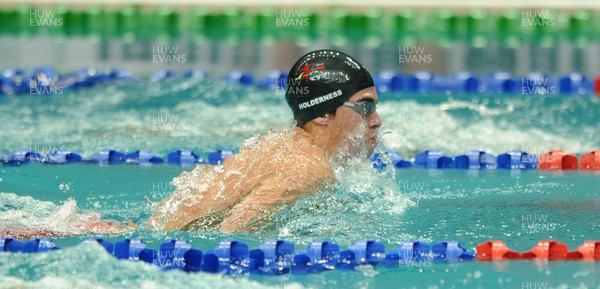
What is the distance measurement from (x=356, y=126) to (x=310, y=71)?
0.97 feet

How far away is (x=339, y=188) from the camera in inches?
Answer: 159

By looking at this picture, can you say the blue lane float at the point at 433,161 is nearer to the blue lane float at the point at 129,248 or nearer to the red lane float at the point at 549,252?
the red lane float at the point at 549,252

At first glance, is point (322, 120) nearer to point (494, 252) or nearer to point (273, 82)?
point (494, 252)

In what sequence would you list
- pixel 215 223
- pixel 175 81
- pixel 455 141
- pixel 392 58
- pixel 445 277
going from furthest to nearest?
pixel 392 58 < pixel 175 81 < pixel 455 141 < pixel 215 223 < pixel 445 277

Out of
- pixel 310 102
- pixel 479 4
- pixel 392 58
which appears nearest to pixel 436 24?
pixel 479 4

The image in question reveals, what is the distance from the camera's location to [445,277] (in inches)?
141

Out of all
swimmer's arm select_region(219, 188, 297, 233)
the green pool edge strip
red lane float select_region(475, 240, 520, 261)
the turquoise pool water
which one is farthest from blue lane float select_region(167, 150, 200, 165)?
the green pool edge strip

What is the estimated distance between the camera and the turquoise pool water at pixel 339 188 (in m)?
3.55

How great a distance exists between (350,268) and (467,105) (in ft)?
12.4

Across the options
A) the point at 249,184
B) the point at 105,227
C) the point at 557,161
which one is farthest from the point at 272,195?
the point at 557,161

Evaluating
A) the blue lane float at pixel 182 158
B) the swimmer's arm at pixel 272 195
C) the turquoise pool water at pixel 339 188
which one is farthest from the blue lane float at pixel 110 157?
the swimmer's arm at pixel 272 195

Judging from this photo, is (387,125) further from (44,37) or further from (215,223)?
(44,37)

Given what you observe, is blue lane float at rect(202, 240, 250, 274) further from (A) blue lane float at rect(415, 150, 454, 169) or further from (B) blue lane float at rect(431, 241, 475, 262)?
(A) blue lane float at rect(415, 150, 454, 169)

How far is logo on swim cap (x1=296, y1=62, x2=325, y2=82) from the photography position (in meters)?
4.12
